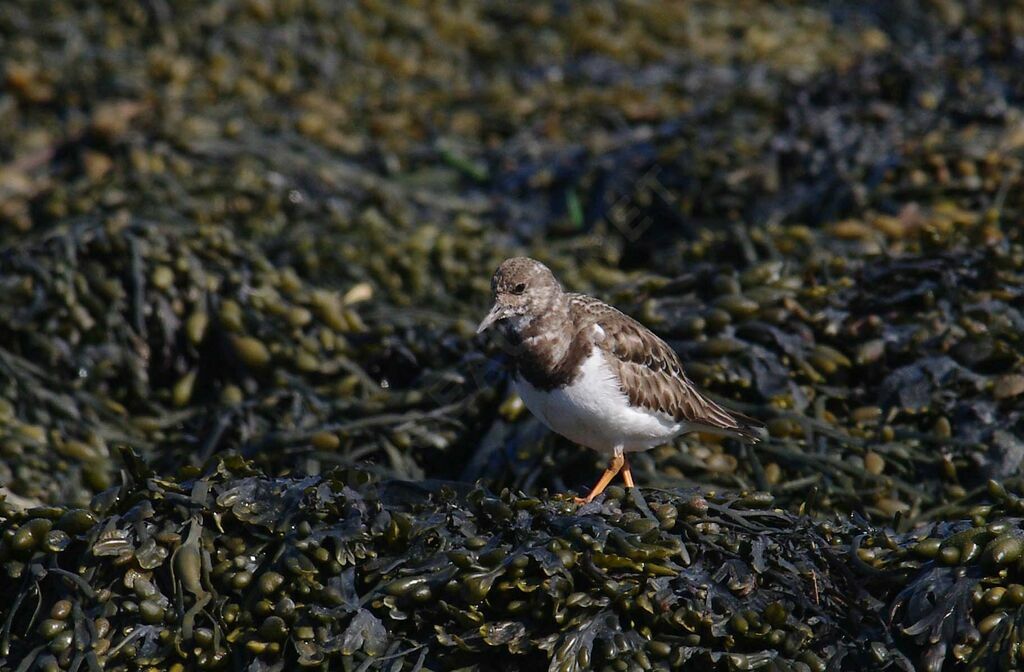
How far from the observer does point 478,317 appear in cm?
514

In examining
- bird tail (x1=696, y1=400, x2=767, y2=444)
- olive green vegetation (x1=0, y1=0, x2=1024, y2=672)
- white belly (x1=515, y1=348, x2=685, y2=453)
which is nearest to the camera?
olive green vegetation (x1=0, y1=0, x2=1024, y2=672)

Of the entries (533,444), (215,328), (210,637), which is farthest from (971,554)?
(215,328)

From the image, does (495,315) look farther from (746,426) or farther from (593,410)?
(746,426)

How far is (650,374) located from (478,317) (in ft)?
4.73

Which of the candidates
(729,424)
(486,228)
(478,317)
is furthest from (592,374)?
(486,228)

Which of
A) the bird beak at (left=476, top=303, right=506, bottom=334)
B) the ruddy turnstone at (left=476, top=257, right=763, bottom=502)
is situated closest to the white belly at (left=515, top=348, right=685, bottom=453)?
the ruddy turnstone at (left=476, top=257, right=763, bottom=502)

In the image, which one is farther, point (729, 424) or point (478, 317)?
point (478, 317)

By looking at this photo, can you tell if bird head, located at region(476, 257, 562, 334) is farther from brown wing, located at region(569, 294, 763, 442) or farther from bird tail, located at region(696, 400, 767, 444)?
bird tail, located at region(696, 400, 767, 444)

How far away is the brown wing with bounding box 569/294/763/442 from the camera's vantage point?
3754 millimetres

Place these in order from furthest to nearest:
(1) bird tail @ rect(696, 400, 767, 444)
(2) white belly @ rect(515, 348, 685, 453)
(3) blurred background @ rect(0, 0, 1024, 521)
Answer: (3) blurred background @ rect(0, 0, 1024, 521), (1) bird tail @ rect(696, 400, 767, 444), (2) white belly @ rect(515, 348, 685, 453)

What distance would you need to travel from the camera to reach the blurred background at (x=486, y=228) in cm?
430

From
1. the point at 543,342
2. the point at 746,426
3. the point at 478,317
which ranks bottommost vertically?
the point at 478,317

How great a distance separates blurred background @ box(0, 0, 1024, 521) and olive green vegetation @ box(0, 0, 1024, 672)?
0.06 feet

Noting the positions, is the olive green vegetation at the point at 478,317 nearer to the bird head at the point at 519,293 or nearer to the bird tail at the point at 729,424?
the bird tail at the point at 729,424
